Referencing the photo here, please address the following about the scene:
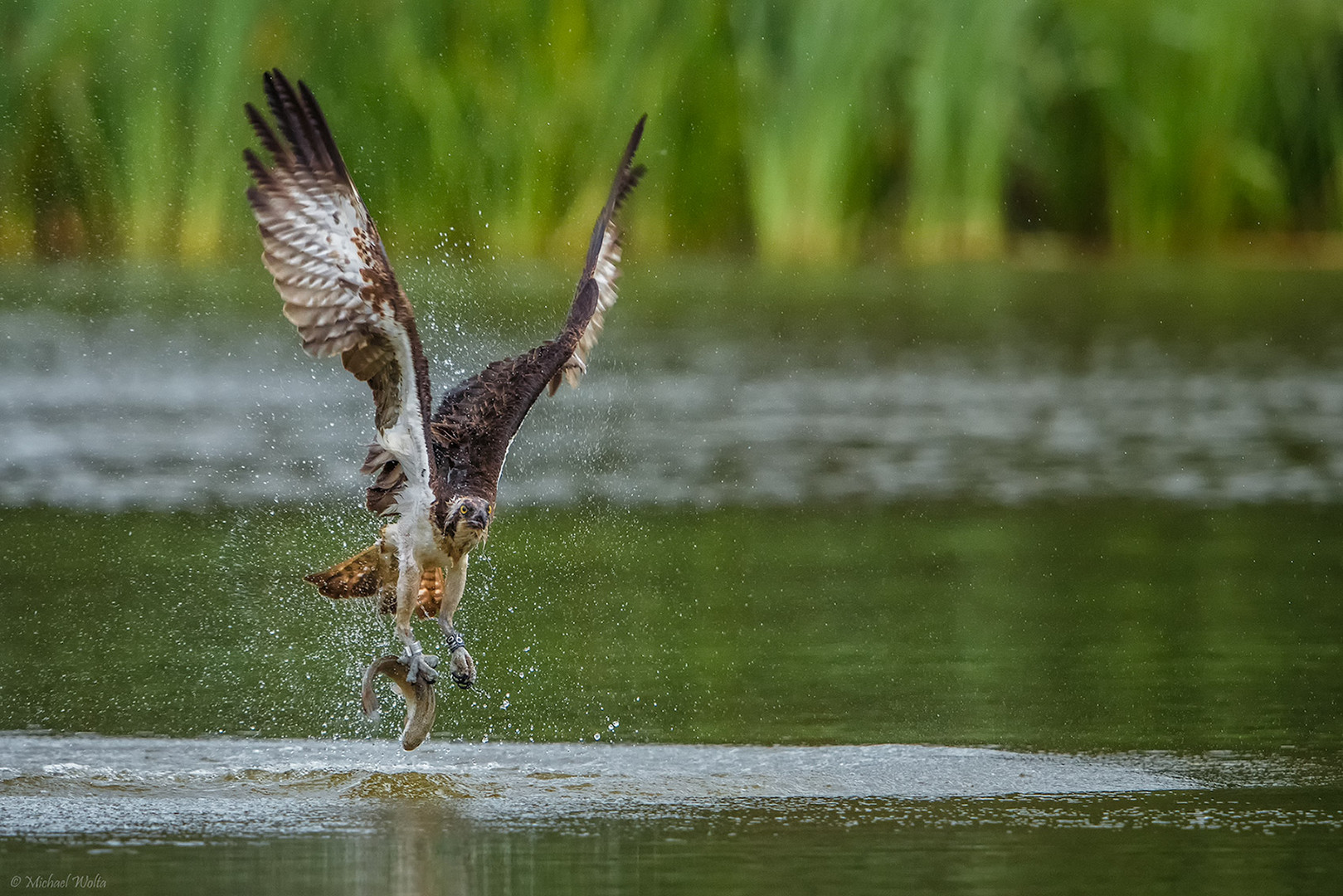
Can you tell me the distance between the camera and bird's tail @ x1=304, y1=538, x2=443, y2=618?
10.4m

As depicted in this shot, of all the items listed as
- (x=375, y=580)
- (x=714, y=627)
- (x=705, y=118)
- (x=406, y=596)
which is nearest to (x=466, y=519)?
(x=406, y=596)

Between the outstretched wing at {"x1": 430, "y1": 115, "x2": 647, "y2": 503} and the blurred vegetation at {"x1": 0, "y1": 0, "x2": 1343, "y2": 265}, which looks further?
the blurred vegetation at {"x1": 0, "y1": 0, "x2": 1343, "y2": 265}

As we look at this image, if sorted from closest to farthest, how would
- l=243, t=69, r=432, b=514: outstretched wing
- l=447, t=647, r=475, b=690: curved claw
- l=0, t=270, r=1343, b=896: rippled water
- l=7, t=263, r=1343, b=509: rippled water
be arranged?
l=0, t=270, r=1343, b=896: rippled water
l=243, t=69, r=432, b=514: outstretched wing
l=447, t=647, r=475, b=690: curved claw
l=7, t=263, r=1343, b=509: rippled water

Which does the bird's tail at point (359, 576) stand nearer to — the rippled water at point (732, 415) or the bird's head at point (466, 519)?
the bird's head at point (466, 519)

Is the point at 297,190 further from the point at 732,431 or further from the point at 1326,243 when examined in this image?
the point at 1326,243

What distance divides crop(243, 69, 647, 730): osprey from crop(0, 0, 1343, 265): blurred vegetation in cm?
1537

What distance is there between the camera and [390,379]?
31.5 feet

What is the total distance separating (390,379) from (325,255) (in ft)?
2.01

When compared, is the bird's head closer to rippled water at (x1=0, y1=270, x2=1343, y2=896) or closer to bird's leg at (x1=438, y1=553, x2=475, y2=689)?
bird's leg at (x1=438, y1=553, x2=475, y2=689)

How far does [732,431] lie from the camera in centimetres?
2022

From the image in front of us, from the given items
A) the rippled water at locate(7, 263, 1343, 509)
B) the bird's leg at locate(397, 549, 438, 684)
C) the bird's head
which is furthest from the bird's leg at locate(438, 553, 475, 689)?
the rippled water at locate(7, 263, 1343, 509)

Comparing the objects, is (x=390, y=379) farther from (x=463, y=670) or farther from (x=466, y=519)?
(x=463, y=670)

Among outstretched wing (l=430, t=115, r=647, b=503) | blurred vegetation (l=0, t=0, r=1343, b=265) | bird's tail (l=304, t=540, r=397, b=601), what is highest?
blurred vegetation (l=0, t=0, r=1343, b=265)

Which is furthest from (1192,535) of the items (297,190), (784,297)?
(784,297)
